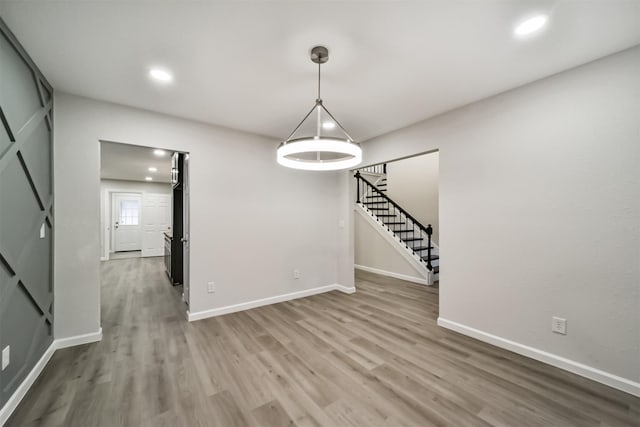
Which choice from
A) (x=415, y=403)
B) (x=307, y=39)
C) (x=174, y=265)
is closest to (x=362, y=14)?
(x=307, y=39)

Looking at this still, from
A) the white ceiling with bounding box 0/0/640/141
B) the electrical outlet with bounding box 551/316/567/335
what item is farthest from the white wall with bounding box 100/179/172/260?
the electrical outlet with bounding box 551/316/567/335

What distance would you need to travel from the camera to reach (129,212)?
9195 millimetres

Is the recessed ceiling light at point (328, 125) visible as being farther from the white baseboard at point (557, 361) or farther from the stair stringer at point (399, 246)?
the stair stringer at point (399, 246)

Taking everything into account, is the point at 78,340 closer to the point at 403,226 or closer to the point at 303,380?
the point at 303,380

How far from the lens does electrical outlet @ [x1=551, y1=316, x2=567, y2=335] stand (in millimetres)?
2211

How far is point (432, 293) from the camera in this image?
439 cm

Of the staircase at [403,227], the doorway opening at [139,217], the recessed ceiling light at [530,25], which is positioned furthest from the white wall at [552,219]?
the doorway opening at [139,217]

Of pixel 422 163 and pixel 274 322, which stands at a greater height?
pixel 422 163

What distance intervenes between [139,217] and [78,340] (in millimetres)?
7809

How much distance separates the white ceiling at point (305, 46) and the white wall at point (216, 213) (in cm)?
44

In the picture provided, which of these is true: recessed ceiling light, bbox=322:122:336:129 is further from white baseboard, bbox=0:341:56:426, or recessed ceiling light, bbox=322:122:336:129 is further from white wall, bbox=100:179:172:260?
white wall, bbox=100:179:172:260

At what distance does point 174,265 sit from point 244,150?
2.81 meters

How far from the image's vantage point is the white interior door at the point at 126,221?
882 cm

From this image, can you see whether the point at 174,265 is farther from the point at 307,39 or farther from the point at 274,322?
the point at 307,39
